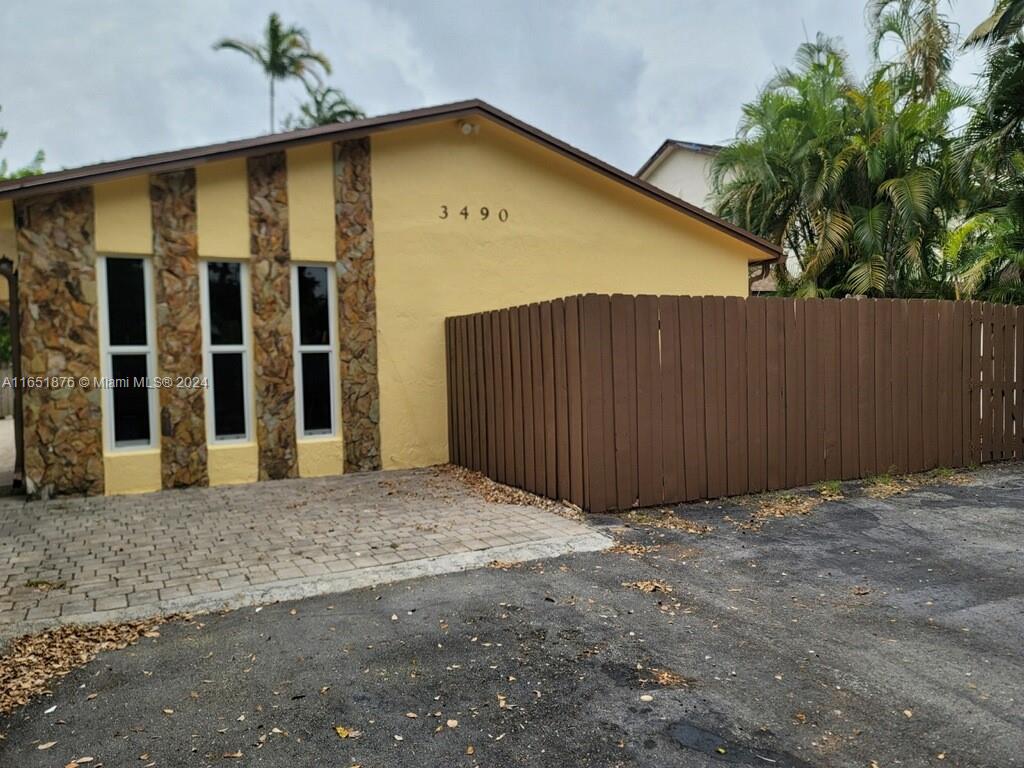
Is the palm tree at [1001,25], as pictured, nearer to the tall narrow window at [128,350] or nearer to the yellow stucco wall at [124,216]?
the yellow stucco wall at [124,216]

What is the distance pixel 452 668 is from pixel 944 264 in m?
13.1

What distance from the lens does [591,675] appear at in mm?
3229

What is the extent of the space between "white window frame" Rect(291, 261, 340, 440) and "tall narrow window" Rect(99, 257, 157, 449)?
5.20ft

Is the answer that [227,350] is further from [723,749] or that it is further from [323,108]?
[323,108]

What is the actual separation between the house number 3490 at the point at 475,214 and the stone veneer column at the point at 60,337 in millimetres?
4188

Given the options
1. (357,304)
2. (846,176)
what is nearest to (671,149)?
(846,176)

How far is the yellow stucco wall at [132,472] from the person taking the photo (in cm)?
764

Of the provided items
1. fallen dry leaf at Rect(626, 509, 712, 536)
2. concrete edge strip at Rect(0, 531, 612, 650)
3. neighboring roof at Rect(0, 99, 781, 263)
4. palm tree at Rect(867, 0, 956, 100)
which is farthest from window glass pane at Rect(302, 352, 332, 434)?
palm tree at Rect(867, 0, 956, 100)

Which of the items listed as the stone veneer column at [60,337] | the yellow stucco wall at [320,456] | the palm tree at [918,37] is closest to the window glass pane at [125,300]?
the stone veneer column at [60,337]

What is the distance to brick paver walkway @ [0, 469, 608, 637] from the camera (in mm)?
4387

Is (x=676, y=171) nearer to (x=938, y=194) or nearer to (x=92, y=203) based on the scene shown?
(x=938, y=194)

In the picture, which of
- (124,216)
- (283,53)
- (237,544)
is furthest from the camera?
(283,53)

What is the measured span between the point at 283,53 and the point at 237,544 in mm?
25750

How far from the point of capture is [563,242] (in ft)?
33.2
